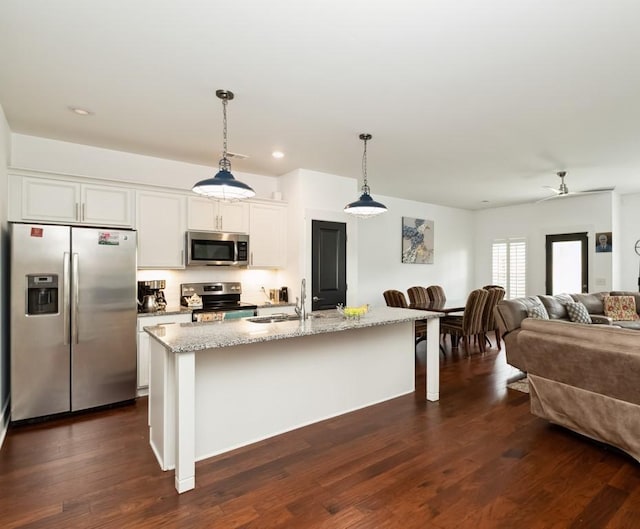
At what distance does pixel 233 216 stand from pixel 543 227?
641cm

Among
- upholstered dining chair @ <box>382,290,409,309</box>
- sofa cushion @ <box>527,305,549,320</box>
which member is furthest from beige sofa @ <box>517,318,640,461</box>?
upholstered dining chair @ <box>382,290,409,309</box>

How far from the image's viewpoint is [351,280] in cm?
549

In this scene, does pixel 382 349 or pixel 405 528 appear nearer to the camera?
pixel 405 528

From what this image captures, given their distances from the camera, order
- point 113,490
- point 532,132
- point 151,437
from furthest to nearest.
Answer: point 532,132
point 151,437
point 113,490

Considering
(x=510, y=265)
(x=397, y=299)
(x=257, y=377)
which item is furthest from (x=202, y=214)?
(x=510, y=265)

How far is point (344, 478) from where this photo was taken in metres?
2.38

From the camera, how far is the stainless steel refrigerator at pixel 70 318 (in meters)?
3.23

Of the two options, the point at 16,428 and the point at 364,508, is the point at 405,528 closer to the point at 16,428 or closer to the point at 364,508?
the point at 364,508

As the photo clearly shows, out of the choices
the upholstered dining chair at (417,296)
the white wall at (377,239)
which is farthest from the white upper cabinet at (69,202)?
the upholstered dining chair at (417,296)

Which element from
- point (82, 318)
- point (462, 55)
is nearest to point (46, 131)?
point (82, 318)

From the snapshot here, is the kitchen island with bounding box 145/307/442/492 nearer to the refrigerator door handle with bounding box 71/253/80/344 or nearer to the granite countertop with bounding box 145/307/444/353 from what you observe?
the granite countertop with bounding box 145/307/444/353

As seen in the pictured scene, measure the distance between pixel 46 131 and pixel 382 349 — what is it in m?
3.98

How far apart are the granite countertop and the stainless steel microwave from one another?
1607 millimetres

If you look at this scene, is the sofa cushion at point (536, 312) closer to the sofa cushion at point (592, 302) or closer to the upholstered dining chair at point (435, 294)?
the sofa cushion at point (592, 302)
